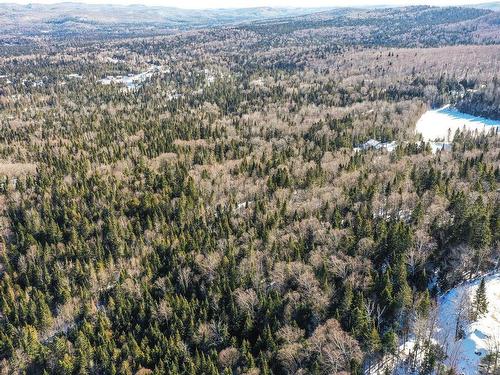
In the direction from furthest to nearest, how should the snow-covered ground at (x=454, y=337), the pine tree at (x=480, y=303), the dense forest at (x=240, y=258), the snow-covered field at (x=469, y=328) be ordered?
the dense forest at (x=240, y=258)
the pine tree at (x=480, y=303)
the snow-covered ground at (x=454, y=337)
the snow-covered field at (x=469, y=328)

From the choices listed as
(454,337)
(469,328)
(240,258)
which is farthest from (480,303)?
(240,258)

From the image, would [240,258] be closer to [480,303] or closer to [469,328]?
[469,328]

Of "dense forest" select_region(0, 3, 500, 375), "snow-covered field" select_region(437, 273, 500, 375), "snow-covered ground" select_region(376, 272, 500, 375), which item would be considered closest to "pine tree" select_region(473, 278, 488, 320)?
"snow-covered ground" select_region(376, 272, 500, 375)

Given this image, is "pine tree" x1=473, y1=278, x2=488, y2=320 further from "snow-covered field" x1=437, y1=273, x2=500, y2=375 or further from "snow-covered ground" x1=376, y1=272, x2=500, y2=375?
"snow-covered field" x1=437, y1=273, x2=500, y2=375

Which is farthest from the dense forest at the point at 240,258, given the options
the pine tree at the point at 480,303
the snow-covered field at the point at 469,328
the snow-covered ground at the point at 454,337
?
the pine tree at the point at 480,303

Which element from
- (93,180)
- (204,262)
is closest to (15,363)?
(204,262)

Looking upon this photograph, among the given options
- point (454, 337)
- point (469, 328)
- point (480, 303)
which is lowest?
point (454, 337)

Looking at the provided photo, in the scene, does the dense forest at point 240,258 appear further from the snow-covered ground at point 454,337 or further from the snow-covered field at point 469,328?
the snow-covered field at point 469,328

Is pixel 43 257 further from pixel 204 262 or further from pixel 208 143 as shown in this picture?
pixel 208 143
